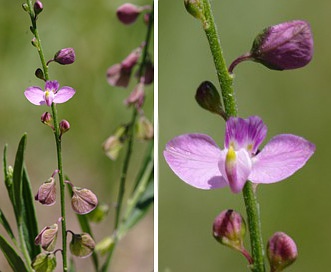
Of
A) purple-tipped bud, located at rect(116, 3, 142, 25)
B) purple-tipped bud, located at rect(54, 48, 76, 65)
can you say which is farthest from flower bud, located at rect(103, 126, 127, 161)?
purple-tipped bud, located at rect(54, 48, 76, 65)

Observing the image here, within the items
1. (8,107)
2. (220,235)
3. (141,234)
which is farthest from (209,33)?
(141,234)

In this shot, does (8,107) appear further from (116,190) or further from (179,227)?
(179,227)

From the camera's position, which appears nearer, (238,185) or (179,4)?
(238,185)

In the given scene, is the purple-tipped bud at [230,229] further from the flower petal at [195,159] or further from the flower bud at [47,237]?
the flower bud at [47,237]

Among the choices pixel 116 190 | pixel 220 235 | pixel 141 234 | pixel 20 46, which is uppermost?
pixel 20 46

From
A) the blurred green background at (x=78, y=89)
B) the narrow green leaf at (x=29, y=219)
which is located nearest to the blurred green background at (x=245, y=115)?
the blurred green background at (x=78, y=89)

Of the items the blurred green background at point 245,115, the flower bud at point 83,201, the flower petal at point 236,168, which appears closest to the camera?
the flower petal at point 236,168
